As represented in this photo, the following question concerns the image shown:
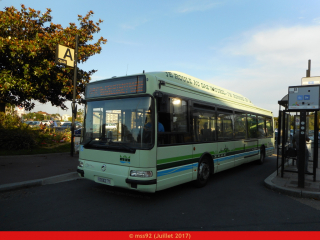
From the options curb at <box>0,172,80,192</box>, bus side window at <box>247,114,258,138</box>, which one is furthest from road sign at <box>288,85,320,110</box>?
curb at <box>0,172,80,192</box>

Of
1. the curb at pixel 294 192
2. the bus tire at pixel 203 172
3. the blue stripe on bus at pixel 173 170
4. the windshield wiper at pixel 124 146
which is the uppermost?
the windshield wiper at pixel 124 146

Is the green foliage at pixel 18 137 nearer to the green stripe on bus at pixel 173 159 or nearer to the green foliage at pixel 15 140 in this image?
the green foliage at pixel 15 140

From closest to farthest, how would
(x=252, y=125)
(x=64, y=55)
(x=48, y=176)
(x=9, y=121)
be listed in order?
(x=48, y=176) → (x=252, y=125) → (x=64, y=55) → (x=9, y=121)

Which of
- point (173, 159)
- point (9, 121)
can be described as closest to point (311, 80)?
point (173, 159)

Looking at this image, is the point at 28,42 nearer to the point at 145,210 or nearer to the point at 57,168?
the point at 57,168

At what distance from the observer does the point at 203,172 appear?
695cm

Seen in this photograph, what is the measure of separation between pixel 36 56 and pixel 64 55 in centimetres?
178

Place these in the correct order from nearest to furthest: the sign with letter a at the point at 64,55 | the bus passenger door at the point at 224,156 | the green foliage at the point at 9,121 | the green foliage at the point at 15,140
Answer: the bus passenger door at the point at 224,156
the sign with letter a at the point at 64,55
the green foliage at the point at 15,140
the green foliage at the point at 9,121

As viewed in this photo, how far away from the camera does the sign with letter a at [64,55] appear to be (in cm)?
1068

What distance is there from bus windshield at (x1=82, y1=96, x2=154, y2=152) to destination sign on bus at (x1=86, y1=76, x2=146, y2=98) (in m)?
0.18

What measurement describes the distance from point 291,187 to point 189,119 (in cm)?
340

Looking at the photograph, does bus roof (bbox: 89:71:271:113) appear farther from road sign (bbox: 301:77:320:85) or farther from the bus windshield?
road sign (bbox: 301:77:320:85)

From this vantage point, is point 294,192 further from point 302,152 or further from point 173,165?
point 173,165

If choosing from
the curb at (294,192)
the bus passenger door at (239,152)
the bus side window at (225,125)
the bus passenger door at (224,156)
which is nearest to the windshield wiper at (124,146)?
the bus passenger door at (224,156)
